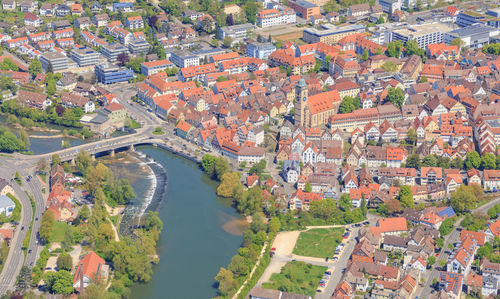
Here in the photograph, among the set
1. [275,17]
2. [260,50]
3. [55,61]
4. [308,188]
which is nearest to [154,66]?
[55,61]

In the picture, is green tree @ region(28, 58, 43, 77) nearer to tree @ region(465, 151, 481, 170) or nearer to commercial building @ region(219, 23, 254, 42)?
commercial building @ region(219, 23, 254, 42)

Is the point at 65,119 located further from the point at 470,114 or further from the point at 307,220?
the point at 470,114

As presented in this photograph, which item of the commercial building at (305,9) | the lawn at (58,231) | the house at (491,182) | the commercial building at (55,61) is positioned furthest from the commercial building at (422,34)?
the lawn at (58,231)

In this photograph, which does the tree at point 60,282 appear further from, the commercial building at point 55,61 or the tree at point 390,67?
the tree at point 390,67

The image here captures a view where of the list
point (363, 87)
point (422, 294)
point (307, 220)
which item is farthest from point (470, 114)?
point (422, 294)

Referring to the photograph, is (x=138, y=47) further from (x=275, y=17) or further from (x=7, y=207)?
(x=7, y=207)

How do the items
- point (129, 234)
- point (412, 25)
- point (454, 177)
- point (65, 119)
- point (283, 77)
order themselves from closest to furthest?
point (129, 234)
point (454, 177)
point (65, 119)
point (283, 77)
point (412, 25)

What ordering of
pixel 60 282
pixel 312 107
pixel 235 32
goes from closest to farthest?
pixel 60 282
pixel 312 107
pixel 235 32
